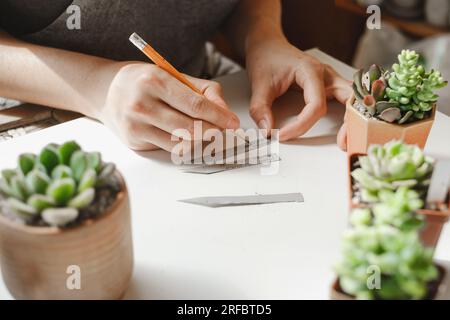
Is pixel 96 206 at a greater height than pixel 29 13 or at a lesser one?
lesser

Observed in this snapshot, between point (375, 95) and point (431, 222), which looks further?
point (375, 95)

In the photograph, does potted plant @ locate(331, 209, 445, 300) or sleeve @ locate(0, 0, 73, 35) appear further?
sleeve @ locate(0, 0, 73, 35)

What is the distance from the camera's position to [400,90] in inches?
26.5

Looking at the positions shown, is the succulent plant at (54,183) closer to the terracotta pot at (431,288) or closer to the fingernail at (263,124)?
the terracotta pot at (431,288)

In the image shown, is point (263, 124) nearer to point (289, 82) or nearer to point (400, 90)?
point (289, 82)

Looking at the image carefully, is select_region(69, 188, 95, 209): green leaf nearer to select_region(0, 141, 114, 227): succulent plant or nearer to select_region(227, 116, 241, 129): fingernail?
select_region(0, 141, 114, 227): succulent plant

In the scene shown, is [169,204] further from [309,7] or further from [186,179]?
[309,7]

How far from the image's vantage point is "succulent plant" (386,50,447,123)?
0.66 metres

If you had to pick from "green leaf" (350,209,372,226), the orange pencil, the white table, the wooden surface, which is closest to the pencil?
the orange pencil

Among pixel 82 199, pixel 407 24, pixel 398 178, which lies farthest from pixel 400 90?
pixel 407 24

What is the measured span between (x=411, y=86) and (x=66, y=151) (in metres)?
0.41

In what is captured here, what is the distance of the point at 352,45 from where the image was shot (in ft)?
6.30

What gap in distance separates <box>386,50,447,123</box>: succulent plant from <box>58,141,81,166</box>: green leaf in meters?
0.39
